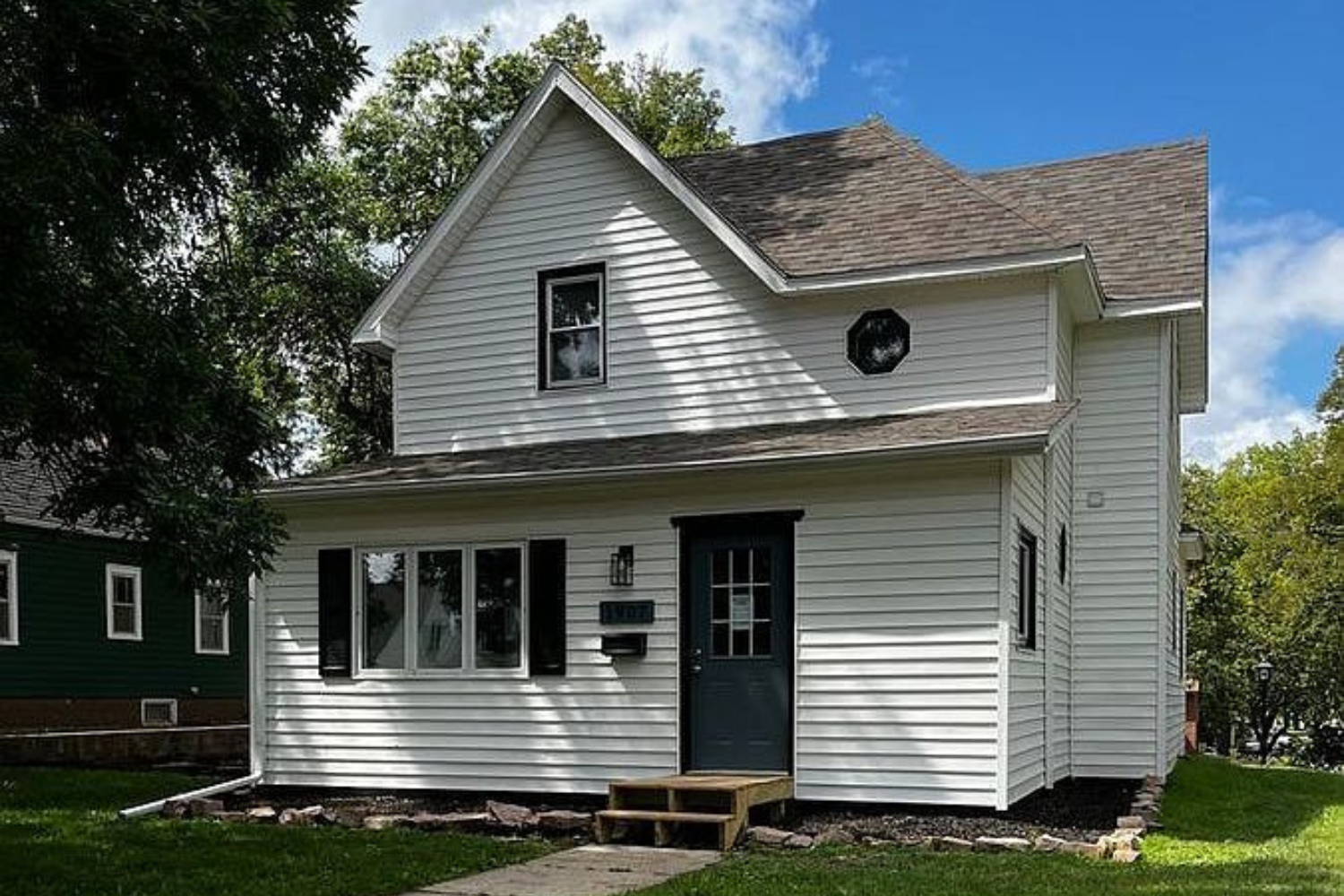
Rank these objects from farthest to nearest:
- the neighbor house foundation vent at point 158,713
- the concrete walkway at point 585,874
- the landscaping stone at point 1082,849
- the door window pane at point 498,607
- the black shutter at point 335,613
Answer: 1. the neighbor house foundation vent at point 158,713
2. the black shutter at point 335,613
3. the door window pane at point 498,607
4. the landscaping stone at point 1082,849
5. the concrete walkway at point 585,874

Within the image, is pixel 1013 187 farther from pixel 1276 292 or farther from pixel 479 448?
pixel 1276 292

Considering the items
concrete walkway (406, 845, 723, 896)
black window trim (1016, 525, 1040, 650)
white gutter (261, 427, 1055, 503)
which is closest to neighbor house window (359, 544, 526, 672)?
white gutter (261, 427, 1055, 503)

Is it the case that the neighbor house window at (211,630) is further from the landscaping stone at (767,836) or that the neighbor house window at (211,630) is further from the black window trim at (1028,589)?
the black window trim at (1028,589)

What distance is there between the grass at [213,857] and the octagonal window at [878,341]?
4.78 metres

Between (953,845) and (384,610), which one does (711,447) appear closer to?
(384,610)

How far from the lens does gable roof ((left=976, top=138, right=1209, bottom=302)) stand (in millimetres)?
12141

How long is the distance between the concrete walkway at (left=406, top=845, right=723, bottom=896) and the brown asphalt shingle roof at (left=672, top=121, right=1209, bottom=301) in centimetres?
502

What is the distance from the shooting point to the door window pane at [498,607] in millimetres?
11062

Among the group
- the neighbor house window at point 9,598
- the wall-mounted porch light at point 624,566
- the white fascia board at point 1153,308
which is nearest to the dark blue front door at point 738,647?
the wall-mounted porch light at point 624,566

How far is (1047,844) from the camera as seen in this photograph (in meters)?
8.45

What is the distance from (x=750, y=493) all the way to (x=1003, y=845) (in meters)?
3.20

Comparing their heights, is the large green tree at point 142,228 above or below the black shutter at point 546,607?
above

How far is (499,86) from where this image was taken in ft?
76.6

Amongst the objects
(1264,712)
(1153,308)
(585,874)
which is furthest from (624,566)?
(1264,712)
